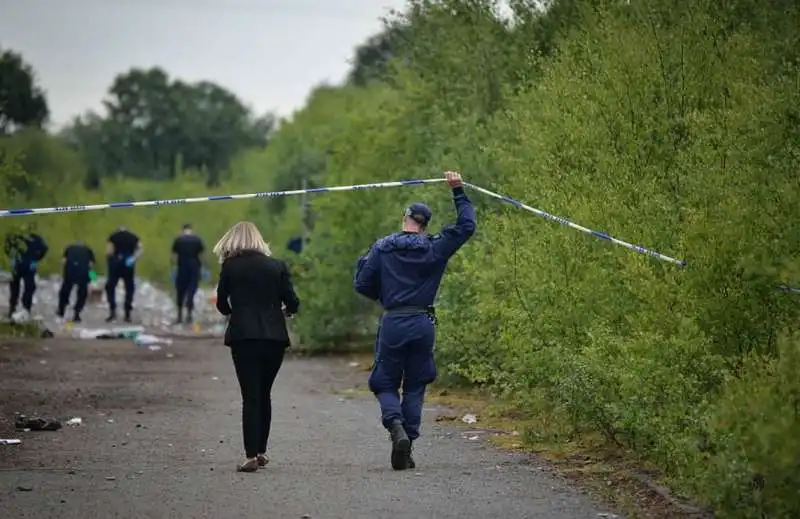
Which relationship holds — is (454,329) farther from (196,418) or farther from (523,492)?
(523,492)

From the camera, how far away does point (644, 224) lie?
13734mm

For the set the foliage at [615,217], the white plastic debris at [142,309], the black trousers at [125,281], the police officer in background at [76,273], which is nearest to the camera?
the foliage at [615,217]

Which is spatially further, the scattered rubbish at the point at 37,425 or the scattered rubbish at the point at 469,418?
the scattered rubbish at the point at 469,418

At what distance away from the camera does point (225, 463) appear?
1317 cm

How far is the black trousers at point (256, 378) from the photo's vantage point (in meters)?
12.8

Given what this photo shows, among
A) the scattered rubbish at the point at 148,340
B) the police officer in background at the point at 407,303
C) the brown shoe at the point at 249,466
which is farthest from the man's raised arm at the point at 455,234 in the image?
the scattered rubbish at the point at 148,340

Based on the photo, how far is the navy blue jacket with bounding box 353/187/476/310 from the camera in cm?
1283

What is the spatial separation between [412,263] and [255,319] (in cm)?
128

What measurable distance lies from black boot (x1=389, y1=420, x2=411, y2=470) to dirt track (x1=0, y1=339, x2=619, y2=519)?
5.1 inches

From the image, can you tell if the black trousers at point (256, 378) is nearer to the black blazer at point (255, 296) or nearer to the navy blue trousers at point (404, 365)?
the black blazer at point (255, 296)

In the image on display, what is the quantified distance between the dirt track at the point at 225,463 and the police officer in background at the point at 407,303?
0.51 m

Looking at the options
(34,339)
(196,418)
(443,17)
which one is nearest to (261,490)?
(196,418)

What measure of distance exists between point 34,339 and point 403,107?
25.5ft

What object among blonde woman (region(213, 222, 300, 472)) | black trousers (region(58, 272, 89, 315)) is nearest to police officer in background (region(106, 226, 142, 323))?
black trousers (region(58, 272, 89, 315))
